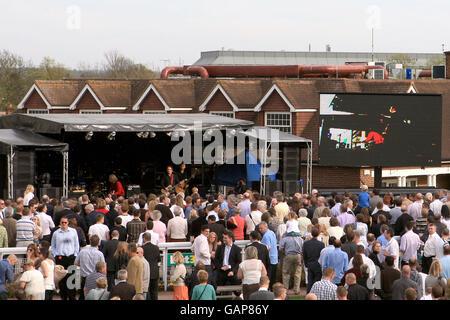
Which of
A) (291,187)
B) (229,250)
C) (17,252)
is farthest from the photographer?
(291,187)

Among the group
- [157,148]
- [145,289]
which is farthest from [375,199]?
[157,148]

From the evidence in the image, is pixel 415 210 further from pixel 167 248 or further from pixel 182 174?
pixel 182 174

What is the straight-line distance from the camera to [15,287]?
41.0 feet

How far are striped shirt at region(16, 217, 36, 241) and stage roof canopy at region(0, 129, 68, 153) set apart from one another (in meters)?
9.48

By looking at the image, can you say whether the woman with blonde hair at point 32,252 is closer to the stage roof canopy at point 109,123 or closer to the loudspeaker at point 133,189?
the stage roof canopy at point 109,123

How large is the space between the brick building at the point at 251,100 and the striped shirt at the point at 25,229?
22.5 m

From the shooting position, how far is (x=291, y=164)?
30.6 metres

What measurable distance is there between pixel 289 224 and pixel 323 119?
19512 millimetres

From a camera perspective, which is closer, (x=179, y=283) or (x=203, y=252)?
(x=179, y=283)

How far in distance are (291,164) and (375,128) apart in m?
6.61

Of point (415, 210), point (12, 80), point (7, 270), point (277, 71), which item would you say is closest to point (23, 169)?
point (415, 210)

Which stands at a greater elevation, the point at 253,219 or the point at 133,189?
the point at 133,189
